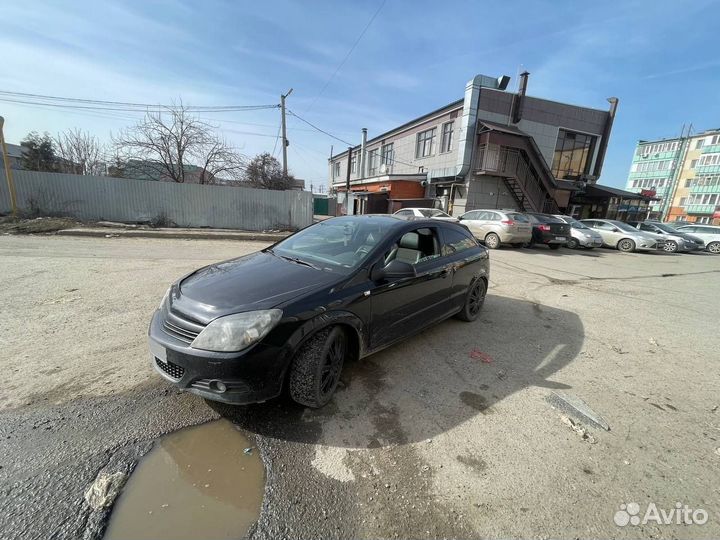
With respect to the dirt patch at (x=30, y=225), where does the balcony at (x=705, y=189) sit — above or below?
above

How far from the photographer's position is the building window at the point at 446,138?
21.6 meters

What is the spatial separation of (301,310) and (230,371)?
0.63 metres

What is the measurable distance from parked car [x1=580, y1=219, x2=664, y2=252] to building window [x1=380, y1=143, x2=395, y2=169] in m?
18.3

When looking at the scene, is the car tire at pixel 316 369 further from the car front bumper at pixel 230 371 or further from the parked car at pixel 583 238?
the parked car at pixel 583 238

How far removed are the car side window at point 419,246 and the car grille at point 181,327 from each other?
2.15 m

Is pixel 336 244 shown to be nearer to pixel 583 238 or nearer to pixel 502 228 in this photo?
pixel 502 228

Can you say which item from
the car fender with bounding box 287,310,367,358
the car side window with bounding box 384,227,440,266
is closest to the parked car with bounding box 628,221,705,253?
the car side window with bounding box 384,227,440,266

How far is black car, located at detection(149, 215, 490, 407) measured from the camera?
2131 millimetres

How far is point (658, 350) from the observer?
4.11 m

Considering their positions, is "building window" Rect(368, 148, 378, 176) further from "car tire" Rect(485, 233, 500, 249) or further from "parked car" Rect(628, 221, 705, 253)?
"parked car" Rect(628, 221, 705, 253)

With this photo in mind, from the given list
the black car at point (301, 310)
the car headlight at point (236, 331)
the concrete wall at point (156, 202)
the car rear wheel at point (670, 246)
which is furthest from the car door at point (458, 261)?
the car rear wheel at point (670, 246)

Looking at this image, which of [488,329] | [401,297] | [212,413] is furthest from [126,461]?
[488,329]

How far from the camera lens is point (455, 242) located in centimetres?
425

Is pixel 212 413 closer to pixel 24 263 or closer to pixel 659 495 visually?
pixel 659 495
